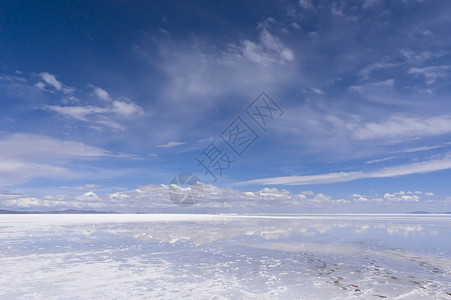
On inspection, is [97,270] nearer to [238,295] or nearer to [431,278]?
[238,295]

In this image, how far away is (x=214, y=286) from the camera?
9.76 meters

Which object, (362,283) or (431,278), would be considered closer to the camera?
(362,283)

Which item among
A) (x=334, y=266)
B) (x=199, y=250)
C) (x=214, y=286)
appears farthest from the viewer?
(x=199, y=250)

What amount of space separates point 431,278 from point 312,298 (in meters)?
6.27

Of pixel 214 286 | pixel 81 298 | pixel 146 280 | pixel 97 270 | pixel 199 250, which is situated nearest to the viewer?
pixel 81 298

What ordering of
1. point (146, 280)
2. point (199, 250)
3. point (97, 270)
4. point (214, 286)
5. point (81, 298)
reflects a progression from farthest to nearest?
point (199, 250) < point (97, 270) < point (146, 280) < point (214, 286) < point (81, 298)

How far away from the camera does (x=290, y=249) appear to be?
61.0 ft

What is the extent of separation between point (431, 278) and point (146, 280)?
1162cm

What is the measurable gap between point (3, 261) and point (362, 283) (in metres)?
17.1

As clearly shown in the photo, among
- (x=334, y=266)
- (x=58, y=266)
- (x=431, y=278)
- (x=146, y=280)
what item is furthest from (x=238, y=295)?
(x=58, y=266)

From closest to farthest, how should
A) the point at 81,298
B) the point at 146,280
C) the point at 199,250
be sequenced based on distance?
1. the point at 81,298
2. the point at 146,280
3. the point at 199,250

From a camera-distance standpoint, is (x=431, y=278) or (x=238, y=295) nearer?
(x=238, y=295)

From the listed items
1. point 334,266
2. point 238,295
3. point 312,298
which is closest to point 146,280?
point 238,295

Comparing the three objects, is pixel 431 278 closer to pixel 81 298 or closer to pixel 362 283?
pixel 362 283
